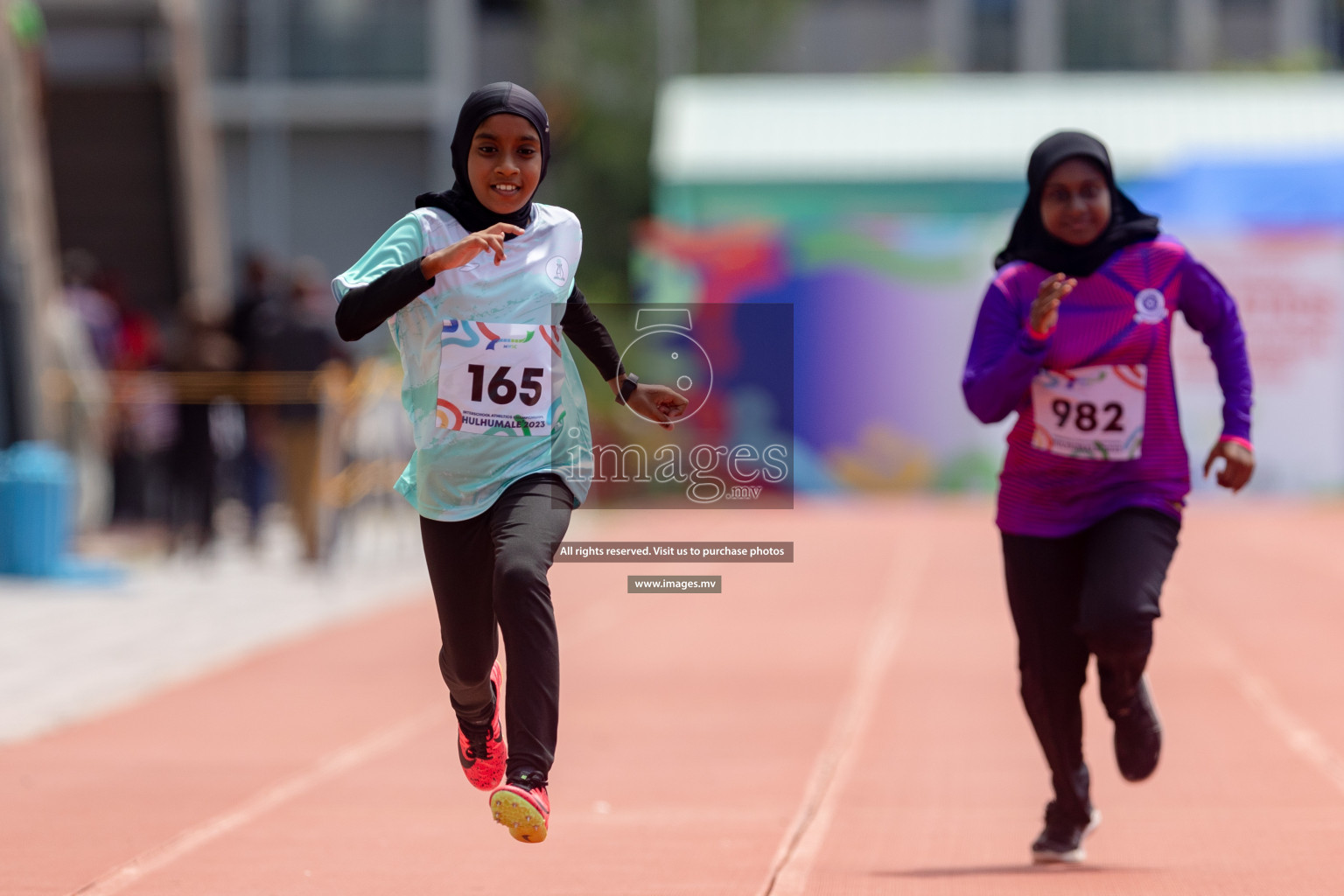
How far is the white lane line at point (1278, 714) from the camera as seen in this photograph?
8.09 meters

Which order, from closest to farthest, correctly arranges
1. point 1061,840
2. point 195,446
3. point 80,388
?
point 1061,840 < point 195,446 < point 80,388

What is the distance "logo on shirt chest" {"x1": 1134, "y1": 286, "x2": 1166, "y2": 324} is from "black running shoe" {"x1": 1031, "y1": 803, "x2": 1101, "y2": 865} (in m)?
1.46

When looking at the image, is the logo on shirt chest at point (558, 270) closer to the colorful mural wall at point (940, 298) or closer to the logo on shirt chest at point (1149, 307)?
the logo on shirt chest at point (1149, 307)

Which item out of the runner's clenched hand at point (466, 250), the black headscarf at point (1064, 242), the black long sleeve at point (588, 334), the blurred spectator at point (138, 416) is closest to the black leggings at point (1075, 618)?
the black headscarf at point (1064, 242)

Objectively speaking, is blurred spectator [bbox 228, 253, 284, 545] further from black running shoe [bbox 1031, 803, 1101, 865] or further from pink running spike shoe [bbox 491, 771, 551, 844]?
pink running spike shoe [bbox 491, 771, 551, 844]

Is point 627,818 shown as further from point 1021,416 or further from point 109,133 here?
point 109,133

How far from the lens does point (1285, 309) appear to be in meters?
25.3

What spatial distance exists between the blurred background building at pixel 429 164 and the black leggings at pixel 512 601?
9.50 meters

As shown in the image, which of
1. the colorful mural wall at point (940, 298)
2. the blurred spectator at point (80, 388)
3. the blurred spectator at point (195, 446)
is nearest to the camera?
the blurred spectator at point (195, 446)

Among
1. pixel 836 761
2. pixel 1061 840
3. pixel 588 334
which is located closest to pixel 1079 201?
pixel 588 334

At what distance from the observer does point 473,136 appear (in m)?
5.12

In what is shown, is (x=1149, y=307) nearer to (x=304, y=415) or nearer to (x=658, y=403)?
(x=658, y=403)

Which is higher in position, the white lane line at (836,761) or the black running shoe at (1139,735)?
the black running shoe at (1139,735)

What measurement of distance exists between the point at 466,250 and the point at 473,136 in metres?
0.40
